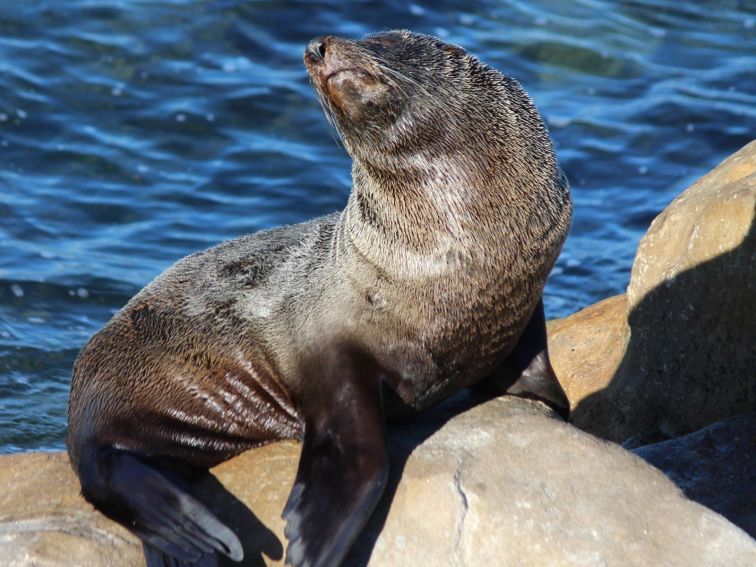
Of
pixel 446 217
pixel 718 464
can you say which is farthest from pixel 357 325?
pixel 718 464

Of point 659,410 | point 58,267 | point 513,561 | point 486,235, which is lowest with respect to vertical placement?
Answer: point 58,267

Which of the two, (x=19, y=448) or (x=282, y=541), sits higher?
(x=282, y=541)

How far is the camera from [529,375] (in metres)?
6.61

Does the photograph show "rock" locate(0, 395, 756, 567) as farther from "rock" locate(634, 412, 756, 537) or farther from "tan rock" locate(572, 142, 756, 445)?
"tan rock" locate(572, 142, 756, 445)

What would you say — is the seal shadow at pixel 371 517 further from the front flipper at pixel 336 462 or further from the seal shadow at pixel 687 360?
the seal shadow at pixel 687 360

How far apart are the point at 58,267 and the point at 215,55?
179 inches

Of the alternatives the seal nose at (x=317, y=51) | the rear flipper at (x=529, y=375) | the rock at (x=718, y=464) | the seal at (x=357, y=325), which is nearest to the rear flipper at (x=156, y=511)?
the seal at (x=357, y=325)

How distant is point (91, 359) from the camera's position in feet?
22.0

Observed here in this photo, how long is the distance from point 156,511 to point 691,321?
10.6 feet

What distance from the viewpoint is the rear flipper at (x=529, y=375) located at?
6.59 m

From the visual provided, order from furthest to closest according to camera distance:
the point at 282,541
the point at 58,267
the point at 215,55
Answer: the point at 215,55 < the point at 58,267 < the point at 282,541

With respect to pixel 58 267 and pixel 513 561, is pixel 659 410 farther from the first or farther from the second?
pixel 58 267

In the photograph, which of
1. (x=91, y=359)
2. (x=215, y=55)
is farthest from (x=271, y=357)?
(x=215, y=55)

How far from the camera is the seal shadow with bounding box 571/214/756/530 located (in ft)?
23.1
